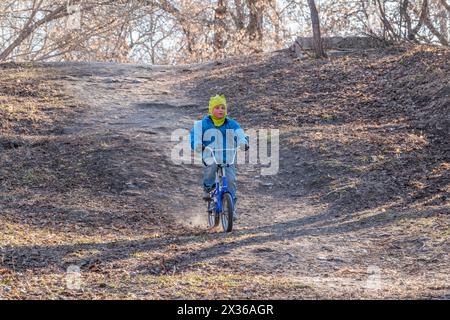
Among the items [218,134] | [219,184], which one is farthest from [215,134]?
[219,184]

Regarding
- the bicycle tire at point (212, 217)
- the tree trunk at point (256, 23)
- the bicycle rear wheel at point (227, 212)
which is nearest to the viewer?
the bicycle rear wheel at point (227, 212)

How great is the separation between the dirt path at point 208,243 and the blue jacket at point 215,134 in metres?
1.09

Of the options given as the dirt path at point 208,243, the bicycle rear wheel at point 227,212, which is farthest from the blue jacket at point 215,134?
the dirt path at point 208,243

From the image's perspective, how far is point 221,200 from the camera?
8.45 m

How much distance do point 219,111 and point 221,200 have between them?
1068mm

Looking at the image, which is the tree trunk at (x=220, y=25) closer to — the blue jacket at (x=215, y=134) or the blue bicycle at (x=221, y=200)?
the blue jacket at (x=215, y=134)

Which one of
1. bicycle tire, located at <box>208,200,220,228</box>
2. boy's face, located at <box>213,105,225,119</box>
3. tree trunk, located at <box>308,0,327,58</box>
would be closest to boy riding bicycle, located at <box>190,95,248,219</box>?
boy's face, located at <box>213,105,225,119</box>

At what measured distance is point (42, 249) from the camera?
7238 millimetres

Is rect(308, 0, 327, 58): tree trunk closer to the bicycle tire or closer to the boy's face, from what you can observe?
the boy's face

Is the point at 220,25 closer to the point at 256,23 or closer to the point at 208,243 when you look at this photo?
the point at 256,23

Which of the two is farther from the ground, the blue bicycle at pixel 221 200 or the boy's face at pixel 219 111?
the boy's face at pixel 219 111

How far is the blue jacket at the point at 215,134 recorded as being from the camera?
27.7 feet

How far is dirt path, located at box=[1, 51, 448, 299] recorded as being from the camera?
5.81 meters

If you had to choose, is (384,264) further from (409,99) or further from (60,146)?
(409,99)
